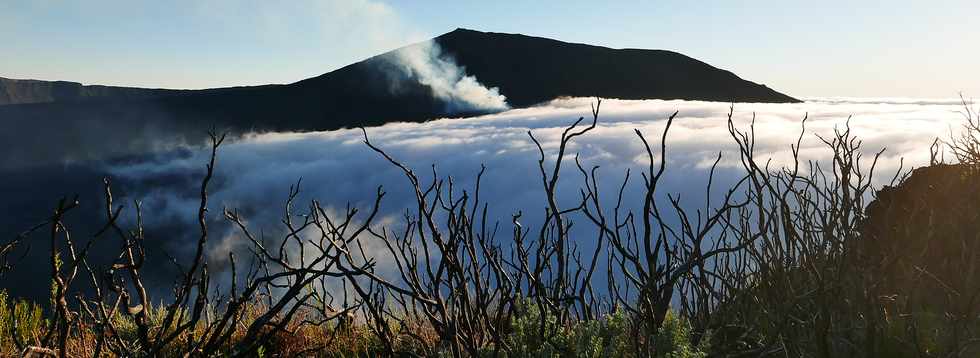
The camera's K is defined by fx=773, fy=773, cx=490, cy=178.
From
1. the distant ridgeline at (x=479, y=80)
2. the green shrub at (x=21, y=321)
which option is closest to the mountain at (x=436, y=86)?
the distant ridgeline at (x=479, y=80)

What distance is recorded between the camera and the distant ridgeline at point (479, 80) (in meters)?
144

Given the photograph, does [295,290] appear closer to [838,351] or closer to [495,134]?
[838,351]

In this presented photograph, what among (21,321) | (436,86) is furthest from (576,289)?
(436,86)

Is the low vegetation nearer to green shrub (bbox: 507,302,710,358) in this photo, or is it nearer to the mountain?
green shrub (bbox: 507,302,710,358)

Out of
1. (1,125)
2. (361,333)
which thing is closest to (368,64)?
(1,125)

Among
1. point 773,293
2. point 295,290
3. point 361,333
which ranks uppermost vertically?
point 295,290

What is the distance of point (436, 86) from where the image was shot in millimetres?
171625

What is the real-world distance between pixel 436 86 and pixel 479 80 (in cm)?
1263

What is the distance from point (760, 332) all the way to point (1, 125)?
20313 centimetres

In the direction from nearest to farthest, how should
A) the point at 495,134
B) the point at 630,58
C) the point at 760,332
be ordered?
the point at 760,332
the point at 495,134
the point at 630,58

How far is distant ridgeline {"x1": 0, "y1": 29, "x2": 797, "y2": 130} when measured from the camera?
472 feet

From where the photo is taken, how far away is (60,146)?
6673 inches

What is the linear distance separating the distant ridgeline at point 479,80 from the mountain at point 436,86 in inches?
7.5

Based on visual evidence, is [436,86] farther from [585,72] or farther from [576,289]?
[576,289]
